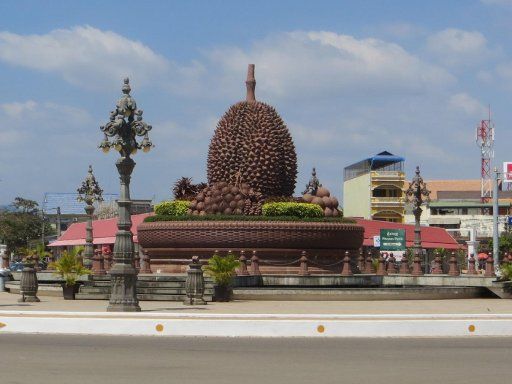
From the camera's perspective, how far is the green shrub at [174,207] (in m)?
40.9

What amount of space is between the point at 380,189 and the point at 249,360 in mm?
95822

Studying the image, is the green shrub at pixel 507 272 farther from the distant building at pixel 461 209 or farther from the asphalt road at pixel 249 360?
the distant building at pixel 461 209

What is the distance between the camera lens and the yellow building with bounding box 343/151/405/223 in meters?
108

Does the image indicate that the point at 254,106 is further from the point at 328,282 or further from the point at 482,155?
the point at 482,155

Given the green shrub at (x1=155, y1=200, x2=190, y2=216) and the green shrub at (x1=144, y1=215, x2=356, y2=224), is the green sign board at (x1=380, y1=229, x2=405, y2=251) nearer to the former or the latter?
the green shrub at (x1=144, y1=215, x2=356, y2=224)

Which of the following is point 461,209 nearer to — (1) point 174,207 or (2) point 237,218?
(1) point 174,207

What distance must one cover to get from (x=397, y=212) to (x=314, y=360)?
308ft

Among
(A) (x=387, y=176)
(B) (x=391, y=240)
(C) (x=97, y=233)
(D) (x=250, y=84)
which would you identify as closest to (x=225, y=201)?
(D) (x=250, y=84)

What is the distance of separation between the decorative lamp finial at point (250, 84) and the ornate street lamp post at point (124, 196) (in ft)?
65.7

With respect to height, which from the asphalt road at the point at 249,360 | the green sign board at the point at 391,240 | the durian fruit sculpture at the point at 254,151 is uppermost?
the durian fruit sculpture at the point at 254,151

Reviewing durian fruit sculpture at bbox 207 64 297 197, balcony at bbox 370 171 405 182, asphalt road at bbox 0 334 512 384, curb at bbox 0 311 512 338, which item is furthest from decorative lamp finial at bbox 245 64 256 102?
balcony at bbox 370 171 405 182

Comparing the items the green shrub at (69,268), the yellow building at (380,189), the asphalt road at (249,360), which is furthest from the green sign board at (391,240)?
the yellow building at (380,189)

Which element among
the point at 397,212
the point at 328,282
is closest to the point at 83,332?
the point at 328,282

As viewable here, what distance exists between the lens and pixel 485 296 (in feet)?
111
